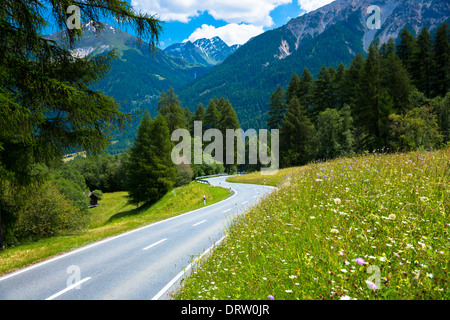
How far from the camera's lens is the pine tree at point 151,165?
35062mm

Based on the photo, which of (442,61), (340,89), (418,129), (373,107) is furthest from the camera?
(340,89)

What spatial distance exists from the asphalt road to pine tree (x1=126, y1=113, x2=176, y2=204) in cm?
2391

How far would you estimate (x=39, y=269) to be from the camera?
25.2ft

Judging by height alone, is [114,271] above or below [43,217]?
above

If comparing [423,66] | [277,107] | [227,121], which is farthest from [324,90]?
[227,121]

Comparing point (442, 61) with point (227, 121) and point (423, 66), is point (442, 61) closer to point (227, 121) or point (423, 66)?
point (423, 66)

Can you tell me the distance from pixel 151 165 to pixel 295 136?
29802 millimetres

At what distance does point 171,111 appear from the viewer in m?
54.7

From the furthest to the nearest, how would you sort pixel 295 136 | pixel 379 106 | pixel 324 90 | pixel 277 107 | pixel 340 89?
pixel 277 107 < pixel 324 90 < pixel 295 136 < pixel 340 89 < pixel 379 106

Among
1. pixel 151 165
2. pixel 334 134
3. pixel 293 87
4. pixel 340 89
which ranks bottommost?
pixel 151 165

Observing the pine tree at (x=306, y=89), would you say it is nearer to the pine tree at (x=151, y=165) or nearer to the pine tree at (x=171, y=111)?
the pine tree at (x=171, y=111)

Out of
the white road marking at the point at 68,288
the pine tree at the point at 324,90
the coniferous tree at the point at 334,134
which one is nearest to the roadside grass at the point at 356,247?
the white road marking at the point at 68,288

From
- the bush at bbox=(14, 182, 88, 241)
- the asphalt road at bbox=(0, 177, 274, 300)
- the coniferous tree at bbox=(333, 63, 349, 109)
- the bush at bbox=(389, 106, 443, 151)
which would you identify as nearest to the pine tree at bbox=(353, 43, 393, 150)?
the bush at bbox=(389, 106, 443, 151)
